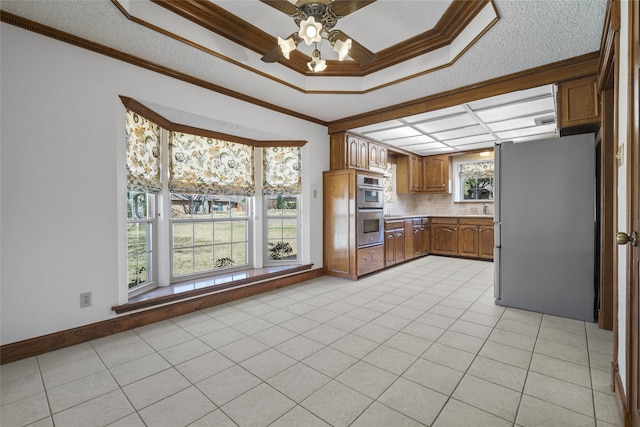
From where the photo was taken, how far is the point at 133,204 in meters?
3.11

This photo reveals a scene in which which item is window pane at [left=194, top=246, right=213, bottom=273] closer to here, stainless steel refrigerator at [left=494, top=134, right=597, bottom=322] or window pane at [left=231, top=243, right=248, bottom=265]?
window pane at [left=231, top=243, right=248, bottom=265]

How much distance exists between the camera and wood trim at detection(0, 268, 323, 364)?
2.19 metres

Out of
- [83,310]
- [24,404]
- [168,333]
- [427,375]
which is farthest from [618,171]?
[83,310]

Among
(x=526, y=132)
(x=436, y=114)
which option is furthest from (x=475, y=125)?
(x=526, y=132)

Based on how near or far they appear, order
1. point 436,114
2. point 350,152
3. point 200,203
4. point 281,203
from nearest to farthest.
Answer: point 200,203
point 436,114
point 281,203
point 350,152

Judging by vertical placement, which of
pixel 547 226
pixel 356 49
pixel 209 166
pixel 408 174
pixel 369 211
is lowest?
pixel 547 226

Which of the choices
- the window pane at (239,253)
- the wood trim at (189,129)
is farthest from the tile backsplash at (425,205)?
the window pane at (239,253)

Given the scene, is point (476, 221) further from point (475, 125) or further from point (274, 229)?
point (274, 229)

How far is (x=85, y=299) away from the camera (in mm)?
2492

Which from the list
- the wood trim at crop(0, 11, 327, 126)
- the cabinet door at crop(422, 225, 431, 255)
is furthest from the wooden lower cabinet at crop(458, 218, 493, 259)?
the wood trim at crop(0, 11, 327, 126)

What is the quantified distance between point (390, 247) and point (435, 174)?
2662 mm

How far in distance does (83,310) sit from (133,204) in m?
1.13

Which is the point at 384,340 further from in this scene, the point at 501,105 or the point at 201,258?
the point at 501,105

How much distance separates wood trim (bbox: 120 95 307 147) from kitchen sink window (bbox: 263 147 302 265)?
0.10 m
